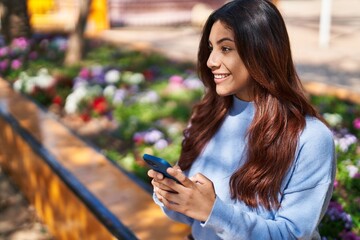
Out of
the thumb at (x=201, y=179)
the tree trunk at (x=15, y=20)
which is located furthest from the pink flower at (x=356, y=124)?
the tree trunk at (x=15, y=20)

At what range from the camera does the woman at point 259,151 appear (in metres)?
1.58

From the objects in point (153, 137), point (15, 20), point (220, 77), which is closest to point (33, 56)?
point (15, 20)

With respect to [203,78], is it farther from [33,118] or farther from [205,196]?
[33,118]

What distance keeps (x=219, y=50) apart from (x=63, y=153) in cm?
270

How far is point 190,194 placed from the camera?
154 cm

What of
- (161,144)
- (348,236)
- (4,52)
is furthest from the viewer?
(4,52)

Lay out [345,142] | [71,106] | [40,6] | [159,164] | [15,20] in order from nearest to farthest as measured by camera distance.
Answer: [159,164] < [345,142] < [71,106] < [15,20] < [40,6]

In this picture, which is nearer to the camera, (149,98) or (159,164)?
(159,164)

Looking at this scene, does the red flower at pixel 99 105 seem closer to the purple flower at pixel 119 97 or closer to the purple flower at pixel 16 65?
the purple flower at pixel 119 97

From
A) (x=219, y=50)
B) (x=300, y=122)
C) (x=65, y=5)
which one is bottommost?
(x=65, y=5)

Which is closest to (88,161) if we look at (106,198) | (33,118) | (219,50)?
(106,198)

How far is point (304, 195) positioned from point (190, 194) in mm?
393

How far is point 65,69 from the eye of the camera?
802cm

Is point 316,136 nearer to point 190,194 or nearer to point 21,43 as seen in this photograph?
point 190,194
